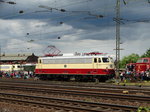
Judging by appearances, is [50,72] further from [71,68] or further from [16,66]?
[16,66]

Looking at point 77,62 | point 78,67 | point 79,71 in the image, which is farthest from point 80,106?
point 77,62

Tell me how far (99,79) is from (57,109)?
22454 mm

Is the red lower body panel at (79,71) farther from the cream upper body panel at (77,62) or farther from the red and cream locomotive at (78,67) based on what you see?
the cream upper body panel at (77,62)

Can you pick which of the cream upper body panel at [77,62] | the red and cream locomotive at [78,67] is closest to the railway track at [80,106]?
the red and cream locomotive at [78,67]

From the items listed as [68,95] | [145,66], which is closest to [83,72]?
[145,66]

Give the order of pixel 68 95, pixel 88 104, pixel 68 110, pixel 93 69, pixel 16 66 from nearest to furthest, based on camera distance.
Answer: pixel 68 110, pixel 88 104, pixel 68 95, pixel 93 69, pixel 16 66

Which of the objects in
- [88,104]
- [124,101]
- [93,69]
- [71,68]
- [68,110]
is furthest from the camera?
[71,68]

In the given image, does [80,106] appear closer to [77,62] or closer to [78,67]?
[78,67]

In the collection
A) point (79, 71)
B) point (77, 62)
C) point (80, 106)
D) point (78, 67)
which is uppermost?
point (77, 62)

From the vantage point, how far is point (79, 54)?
38.7 metres

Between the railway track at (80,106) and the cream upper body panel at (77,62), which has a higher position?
the cream upper body panel at (77,62)

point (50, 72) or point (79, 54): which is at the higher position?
point (79, 54)

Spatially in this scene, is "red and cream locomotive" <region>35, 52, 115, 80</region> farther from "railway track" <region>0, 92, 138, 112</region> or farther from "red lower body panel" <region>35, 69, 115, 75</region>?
"railway track" <region>0, 92, 138, 112</region>

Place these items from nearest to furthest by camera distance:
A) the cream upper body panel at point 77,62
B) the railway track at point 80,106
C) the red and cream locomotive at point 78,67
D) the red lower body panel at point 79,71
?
the railway track at point 80,106 → the red lower body panel at point 79,71 → the red and cream locomotive at point 78,67 → the cream upper body panel at point 77,62
